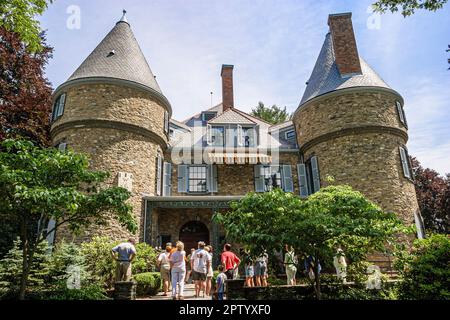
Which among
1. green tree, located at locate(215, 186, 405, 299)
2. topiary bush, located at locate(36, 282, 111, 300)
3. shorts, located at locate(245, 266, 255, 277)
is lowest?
topiary bush, located at locate(36, 282, 111, 300)

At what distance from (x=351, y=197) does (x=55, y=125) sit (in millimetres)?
14062

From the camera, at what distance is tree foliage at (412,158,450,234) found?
22.6 metres

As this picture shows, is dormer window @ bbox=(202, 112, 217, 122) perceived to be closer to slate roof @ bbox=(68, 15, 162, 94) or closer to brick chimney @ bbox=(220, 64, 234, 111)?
brick chimney @ bbox=(220, 64, 234, 111)

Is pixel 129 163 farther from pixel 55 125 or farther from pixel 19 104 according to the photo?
pixel 19 104

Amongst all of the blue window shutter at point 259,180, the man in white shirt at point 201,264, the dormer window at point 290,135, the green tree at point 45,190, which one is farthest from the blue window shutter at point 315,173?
the green tree at point 45,190

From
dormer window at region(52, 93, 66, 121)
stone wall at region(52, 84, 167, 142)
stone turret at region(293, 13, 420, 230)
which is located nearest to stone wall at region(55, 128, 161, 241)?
stone wall at region(52, 84, 167, 142)

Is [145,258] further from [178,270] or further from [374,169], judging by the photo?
[374,169]

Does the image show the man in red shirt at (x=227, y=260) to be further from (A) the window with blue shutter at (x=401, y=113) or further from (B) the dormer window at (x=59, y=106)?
(A) the window with blue shutter at (x=401, y=113)

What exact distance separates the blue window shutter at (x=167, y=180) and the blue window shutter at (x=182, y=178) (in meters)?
0.57

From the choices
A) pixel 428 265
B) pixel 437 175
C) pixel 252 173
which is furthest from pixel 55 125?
pixel 437 175

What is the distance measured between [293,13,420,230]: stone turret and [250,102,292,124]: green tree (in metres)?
15.1

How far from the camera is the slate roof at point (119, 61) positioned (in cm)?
1580

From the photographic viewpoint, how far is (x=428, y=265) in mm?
7879

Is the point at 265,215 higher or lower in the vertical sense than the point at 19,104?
lower
